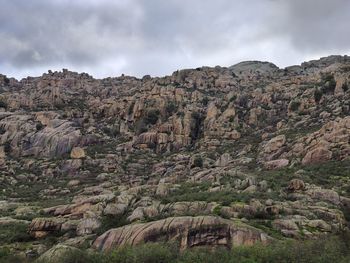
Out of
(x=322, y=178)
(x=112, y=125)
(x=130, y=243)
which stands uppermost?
(x=112, y=125)

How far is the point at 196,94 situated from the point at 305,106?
33.0m

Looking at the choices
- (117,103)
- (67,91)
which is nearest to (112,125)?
(117,103)

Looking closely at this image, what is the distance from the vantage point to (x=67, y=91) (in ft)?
497

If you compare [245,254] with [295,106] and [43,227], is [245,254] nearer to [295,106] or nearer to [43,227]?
[43,227]

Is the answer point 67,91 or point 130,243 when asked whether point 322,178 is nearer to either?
point 130,243

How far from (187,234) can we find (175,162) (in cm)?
4730

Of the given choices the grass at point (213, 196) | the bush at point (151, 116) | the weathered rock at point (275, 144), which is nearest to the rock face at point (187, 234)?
the grass at point (213, 196)

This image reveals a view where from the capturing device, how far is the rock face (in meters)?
51.0

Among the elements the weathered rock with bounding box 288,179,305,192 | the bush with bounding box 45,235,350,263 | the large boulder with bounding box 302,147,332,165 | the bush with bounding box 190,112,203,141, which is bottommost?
the bush with bounding box 45,235,350,263

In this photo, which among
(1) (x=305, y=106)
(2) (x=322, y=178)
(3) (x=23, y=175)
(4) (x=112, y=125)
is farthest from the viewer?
(4) (x=112, y=125)

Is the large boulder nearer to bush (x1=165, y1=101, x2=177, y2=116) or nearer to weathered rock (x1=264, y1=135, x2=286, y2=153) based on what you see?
weathered rock (x1=264, y1=135, x2=286, y2=153)

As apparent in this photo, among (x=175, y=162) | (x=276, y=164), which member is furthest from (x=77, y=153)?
(x=276, y=164)

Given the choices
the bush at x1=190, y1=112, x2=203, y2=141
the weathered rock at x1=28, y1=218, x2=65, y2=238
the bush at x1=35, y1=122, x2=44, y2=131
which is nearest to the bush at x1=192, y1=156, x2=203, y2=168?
the bush at x1=190, y1=112, x2=203, y2=141

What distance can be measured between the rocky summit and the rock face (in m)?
0.12
